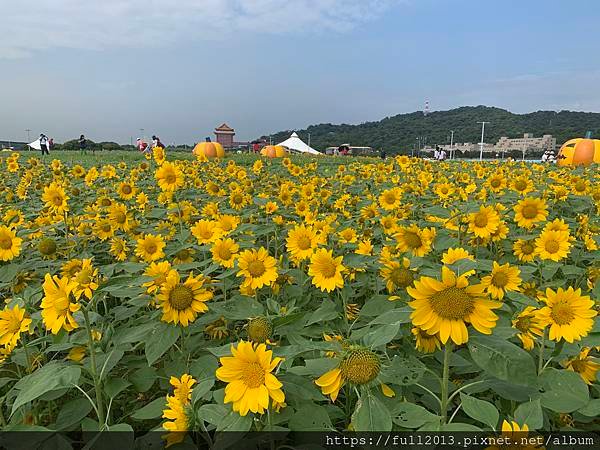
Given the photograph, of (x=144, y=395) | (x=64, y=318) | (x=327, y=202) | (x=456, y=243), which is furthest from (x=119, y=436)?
(x=327, y=202)

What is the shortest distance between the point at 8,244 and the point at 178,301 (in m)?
1.46

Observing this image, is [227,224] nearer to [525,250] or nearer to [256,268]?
[256,268]

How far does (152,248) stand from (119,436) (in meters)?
1.28

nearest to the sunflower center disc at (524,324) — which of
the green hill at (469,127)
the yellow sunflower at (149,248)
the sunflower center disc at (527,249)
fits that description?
the sunflower center disc at (527,249)

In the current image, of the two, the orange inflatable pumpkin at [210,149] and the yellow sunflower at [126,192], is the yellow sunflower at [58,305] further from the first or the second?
the orange inflatable pumpkin at [210,149]

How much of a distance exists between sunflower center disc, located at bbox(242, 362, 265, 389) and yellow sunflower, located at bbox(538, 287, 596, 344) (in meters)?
0.89

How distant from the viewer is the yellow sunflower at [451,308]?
105cm

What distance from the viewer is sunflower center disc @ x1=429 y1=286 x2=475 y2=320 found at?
1051 millimetres

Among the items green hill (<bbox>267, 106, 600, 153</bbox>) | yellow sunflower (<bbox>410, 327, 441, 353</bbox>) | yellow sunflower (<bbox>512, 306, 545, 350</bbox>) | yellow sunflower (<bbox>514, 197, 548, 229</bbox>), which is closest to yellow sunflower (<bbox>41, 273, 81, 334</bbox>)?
yellow sunflower (<bbox>410, 327, 441, 353</bbox>)

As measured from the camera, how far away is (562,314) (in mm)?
1347

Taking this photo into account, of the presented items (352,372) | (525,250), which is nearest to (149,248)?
(352,372)

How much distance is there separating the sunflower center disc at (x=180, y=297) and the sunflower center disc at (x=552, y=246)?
6.50 ft

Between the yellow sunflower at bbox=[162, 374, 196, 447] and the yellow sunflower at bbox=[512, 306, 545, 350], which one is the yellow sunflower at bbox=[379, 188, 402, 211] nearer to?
the yellow sunflower at bbox=[512, 306, 545, 350]

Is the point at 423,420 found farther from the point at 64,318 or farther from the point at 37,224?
the point at 37,224
